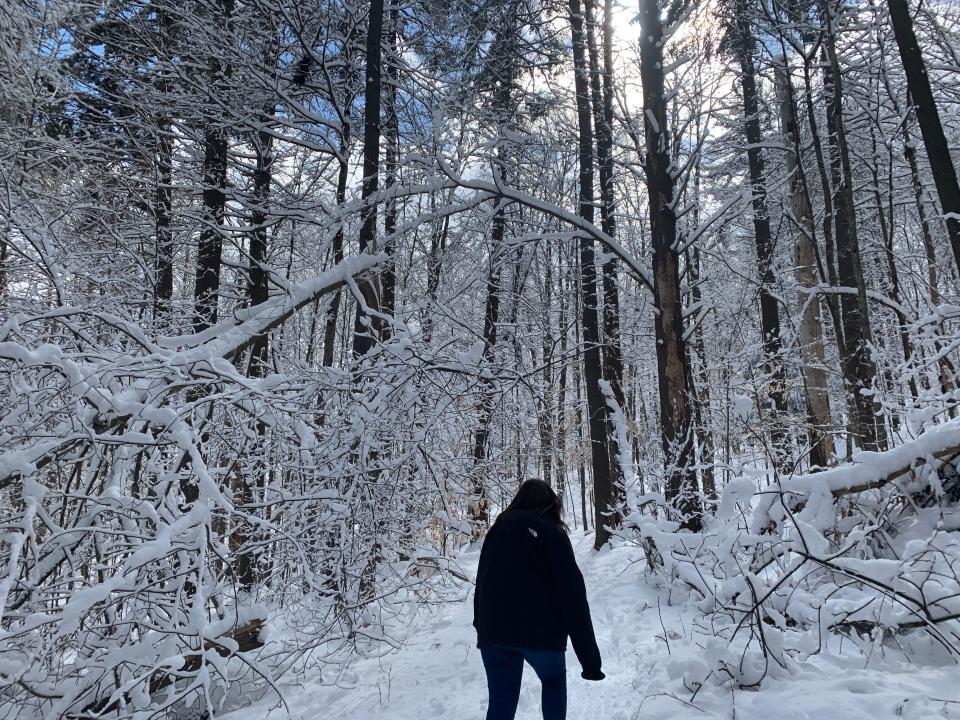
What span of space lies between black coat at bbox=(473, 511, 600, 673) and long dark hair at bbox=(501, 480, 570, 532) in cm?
7

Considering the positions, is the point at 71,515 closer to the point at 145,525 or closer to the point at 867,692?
the point at 145,525

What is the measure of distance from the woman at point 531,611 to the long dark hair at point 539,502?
2 cm

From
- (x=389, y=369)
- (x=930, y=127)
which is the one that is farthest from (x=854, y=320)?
(x=389, y=369)

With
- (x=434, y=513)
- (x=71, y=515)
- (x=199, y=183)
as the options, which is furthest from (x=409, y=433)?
(x=199, y=183)

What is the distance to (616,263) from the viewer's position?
32.6 feet

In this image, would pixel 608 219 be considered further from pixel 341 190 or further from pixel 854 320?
pixel 341 190

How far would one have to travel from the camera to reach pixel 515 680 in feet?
10.6

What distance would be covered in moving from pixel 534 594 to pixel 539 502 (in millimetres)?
515

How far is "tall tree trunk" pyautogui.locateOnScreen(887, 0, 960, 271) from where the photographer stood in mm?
6328

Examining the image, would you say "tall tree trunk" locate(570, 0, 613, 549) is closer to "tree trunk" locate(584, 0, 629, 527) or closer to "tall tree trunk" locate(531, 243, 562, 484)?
"tree trunk" locate(584, 0, 629, 527)

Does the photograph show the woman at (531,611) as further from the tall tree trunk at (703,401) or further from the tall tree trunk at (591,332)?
the tall tree trunk at (591,332)

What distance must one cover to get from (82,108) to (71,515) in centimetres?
Result: 728

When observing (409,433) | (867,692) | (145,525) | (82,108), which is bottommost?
(867,692)

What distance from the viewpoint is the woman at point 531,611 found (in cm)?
305
